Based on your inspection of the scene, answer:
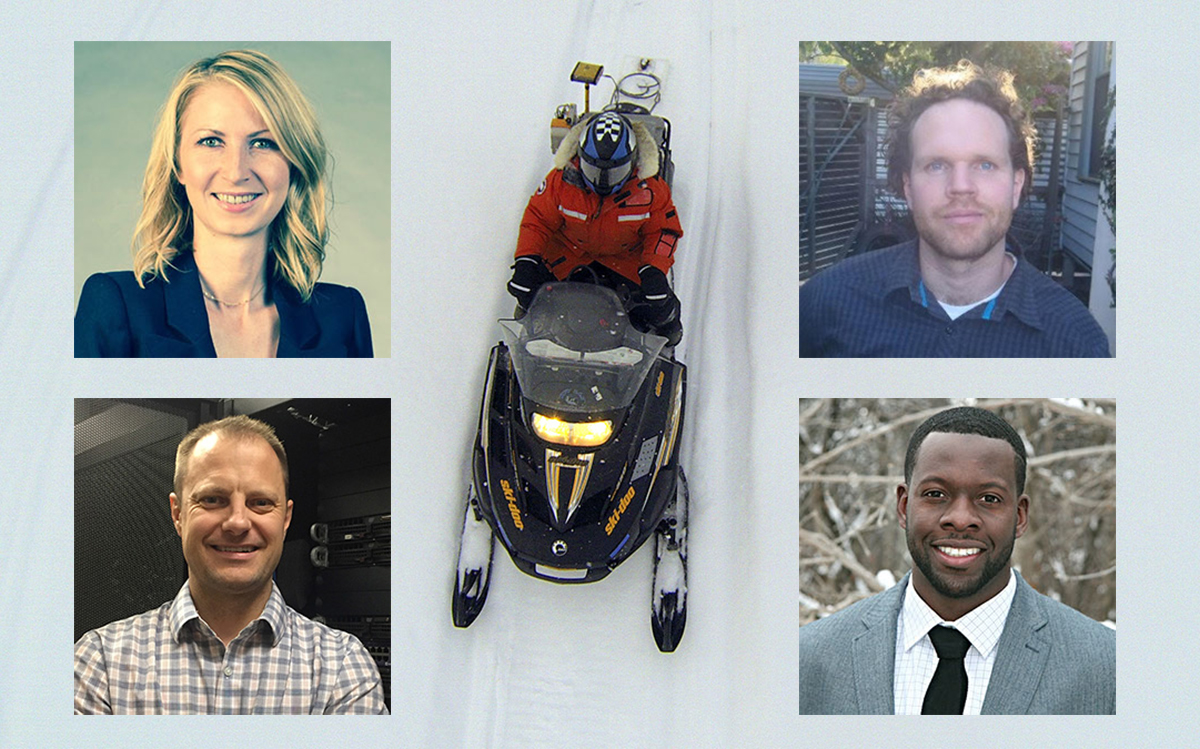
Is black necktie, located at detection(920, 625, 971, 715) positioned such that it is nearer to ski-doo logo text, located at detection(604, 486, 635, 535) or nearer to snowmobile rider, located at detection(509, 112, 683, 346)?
ski-doo logo text, located at detection(604, 486, 635, 535)

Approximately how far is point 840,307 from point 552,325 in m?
1.24

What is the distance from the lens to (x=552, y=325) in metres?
4.32

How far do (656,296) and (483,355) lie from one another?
784mm

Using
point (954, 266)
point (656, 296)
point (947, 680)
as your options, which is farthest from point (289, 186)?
point (947, 680)

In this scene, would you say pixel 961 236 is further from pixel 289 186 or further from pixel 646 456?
pixel 289 186

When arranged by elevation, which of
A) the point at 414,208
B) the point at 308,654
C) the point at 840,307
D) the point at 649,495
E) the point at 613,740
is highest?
the point at 414,208

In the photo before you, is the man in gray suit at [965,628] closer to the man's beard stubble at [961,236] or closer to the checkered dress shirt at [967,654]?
the checkered dress shirt at [967,654]

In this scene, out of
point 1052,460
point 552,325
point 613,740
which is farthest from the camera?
point 1052,460

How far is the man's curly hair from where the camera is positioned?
16.0 feet

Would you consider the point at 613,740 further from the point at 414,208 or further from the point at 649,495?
the point at 414,208

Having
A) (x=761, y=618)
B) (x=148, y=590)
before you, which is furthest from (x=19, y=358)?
(x=761, y=618)

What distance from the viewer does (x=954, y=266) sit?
4883 millimetres

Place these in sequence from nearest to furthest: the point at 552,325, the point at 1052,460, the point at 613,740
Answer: the point at 552,325 → the point at 613,740 → the point at 1052,460

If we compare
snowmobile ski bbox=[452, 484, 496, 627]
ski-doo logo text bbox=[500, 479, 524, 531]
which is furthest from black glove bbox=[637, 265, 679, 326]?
snowmobile ski bbox=[452, 484, 496, 627]
